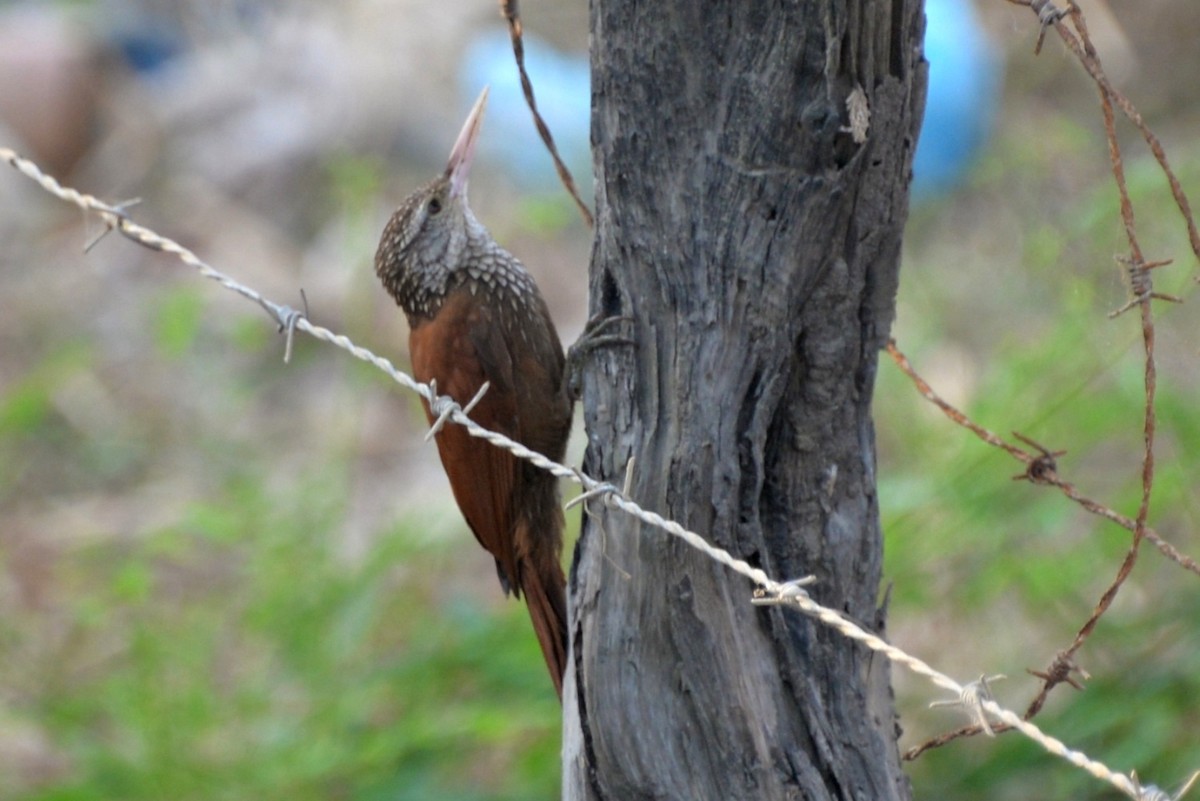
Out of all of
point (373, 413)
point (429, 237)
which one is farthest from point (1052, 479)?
point (373, 413)

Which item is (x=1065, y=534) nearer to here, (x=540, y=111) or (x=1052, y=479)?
(x=1052, y=479)

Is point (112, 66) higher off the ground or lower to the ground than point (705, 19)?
higher

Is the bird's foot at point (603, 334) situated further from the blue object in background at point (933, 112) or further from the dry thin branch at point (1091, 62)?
the blue object in background at point (933, 112)

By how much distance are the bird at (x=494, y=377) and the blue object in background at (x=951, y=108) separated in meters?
4.77

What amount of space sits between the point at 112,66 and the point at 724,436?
27.1 ft

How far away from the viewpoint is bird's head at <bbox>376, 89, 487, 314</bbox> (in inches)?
118

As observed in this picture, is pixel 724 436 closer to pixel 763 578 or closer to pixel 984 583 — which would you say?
pixel 763 578

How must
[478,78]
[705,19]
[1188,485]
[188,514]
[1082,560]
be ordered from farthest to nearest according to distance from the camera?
1. [478,78]
2. [188,514]
3. [1082,560]
4. [1188,485]
5. [705,19]

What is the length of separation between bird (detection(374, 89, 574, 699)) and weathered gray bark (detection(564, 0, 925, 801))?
0.74 metres

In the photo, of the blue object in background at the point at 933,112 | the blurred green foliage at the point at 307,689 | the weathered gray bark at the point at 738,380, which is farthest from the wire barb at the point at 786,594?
the blue object in background at the point at 933,112

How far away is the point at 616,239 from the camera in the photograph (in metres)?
1.88

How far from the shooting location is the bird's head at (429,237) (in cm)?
300

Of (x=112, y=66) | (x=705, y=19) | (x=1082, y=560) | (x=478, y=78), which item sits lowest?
(x=705, y=19)

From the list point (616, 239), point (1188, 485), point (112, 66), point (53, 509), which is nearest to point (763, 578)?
point (616, 239)
